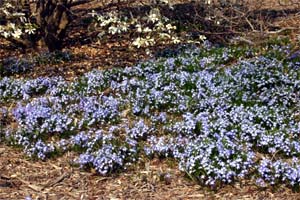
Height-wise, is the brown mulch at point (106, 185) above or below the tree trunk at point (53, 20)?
below

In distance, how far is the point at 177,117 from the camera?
652 centimetres

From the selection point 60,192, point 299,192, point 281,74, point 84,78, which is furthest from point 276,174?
point 84,78

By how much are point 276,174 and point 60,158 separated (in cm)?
221

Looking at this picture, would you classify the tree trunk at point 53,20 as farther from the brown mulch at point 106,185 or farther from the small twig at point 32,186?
the small twig at point 32,186

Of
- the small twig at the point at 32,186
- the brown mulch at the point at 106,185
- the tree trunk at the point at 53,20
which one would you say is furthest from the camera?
the tree trunk at the point at 53,20

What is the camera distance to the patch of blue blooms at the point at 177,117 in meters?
5.25

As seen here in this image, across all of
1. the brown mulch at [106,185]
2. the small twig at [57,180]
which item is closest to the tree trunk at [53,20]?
the brown mulch at [106,185]

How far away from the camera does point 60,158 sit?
5.74m

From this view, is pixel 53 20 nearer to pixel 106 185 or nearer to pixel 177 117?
pixel 177 117

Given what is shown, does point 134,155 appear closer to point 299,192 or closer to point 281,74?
point 299,192

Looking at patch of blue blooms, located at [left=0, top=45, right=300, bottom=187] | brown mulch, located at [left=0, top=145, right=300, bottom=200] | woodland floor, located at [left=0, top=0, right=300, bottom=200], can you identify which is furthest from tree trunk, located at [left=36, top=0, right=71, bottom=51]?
brown mulch, located at [left=0, top=145, right=300, bottom=200]

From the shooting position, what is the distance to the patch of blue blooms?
5.25m

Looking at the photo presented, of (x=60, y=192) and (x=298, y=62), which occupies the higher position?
(x=298, y=62)

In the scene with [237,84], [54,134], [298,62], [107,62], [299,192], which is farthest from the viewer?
[107,62]
